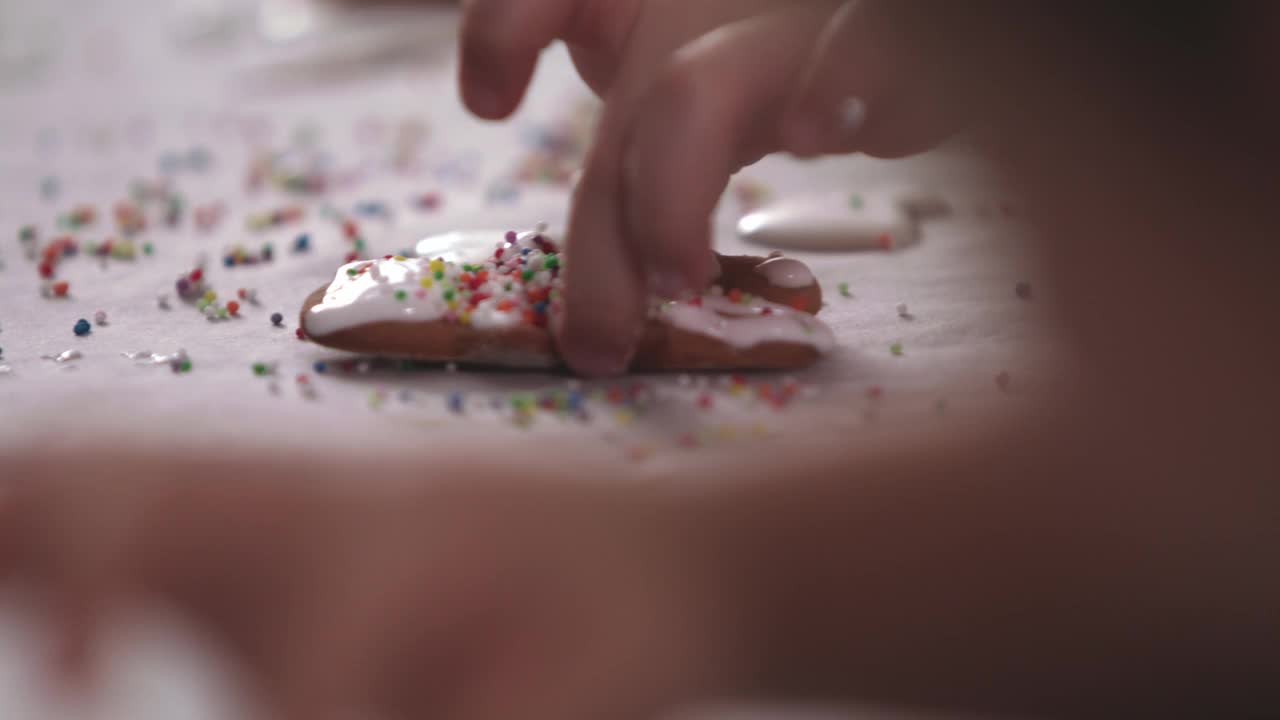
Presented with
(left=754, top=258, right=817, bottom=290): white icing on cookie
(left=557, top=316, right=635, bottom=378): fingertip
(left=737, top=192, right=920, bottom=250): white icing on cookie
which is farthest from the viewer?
(left=737, top=192, right=920, bottom=250): white icing on cookie

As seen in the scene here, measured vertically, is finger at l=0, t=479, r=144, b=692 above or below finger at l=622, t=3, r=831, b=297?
below

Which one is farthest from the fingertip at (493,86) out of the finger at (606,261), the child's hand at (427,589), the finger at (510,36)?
the child's hand at (427,589)

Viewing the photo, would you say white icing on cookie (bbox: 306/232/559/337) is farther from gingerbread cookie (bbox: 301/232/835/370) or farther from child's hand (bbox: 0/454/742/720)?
child's hand (bbox: 0/454/742/720)

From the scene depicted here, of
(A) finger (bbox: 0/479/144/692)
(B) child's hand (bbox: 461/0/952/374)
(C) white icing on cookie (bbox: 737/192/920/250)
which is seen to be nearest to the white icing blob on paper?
(C) white icing on cookie (bbox: 737/192/920/250)

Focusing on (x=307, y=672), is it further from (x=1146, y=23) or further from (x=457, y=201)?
(x=457, y=201)

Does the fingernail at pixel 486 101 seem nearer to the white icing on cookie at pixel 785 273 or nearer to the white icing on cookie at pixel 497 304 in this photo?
the white icing on cookie at pixel 497 304

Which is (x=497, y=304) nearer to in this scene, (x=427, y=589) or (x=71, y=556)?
(x=427, y=589)

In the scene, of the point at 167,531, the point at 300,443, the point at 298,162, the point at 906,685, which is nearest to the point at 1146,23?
the point at 906,685
